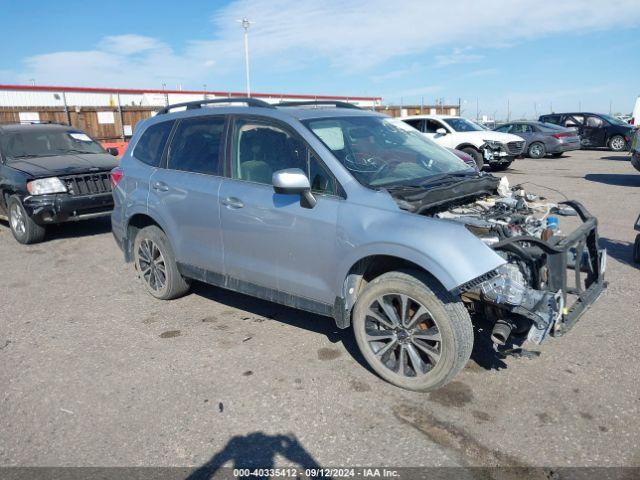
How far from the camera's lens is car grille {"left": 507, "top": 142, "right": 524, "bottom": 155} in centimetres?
1619

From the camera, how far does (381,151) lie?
4289mm

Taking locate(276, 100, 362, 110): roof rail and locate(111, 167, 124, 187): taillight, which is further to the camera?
locate(111, 167, 124, 187): taillight

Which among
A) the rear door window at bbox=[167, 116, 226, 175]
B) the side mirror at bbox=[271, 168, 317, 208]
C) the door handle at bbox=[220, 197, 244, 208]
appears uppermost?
the rear door window at bbox=[167, 116, 226, 175]

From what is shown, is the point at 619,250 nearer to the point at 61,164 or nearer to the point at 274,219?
the point at 274,219

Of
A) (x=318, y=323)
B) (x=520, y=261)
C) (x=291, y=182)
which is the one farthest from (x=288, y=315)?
(x=520, y=261)

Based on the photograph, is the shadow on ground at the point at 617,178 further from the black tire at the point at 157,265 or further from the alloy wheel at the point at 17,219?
the alloy wheel at the point at 17,219

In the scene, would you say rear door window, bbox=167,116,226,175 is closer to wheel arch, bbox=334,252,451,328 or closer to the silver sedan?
wheel arch, bbox=334,252,451,328

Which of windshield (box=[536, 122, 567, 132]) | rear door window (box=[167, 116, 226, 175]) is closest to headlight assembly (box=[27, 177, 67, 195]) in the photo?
rear door window (box=[167, 116, 226, 175])

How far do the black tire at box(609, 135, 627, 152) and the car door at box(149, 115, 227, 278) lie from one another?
852 inches

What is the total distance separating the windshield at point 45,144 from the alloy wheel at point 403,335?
7.36 meters

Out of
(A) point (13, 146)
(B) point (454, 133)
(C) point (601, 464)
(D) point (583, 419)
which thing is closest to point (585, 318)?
(D) point (583, 419)

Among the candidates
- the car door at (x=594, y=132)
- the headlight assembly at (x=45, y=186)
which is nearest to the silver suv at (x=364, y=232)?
the headlight assembly at (x=45, y=186)

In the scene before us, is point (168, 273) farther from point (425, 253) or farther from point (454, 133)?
point (454, 133)

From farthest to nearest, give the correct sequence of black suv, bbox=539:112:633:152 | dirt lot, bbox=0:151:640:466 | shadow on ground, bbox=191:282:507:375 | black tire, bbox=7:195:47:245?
black suv, bbox=539:112:633:152
black tire, bbox=7:195:47:245
shadow on ground, bbox=191:282:507:375
dirt lot, bbox=0:151:640:466
